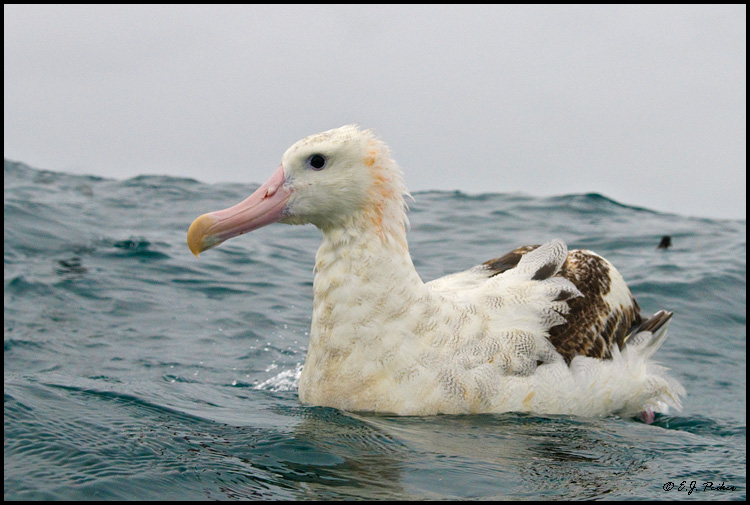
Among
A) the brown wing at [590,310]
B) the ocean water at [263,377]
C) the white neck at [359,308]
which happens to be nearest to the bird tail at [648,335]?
the brown wing at [590,310]

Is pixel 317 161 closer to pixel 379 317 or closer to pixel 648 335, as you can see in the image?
pixel 379 317

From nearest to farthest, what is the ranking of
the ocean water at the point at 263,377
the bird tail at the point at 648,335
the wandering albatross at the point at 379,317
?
1. the ocean water at the point at 263,377
2. the wandering albatross at the point at 379,317
3. the bird tail at the point at 648,335

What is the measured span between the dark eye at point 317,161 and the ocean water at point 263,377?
4.89 ft

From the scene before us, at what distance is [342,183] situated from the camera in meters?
5.11

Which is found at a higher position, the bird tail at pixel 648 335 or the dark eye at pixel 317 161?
the dark eye at pixel 317 161

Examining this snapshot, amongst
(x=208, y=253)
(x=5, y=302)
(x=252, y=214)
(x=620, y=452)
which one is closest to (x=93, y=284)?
(x=5, y=302)

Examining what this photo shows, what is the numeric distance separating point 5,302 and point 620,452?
652 cm

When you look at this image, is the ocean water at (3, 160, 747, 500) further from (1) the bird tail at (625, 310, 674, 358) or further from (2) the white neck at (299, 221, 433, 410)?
(1) the bird tail at (625, 310, 674, 358)

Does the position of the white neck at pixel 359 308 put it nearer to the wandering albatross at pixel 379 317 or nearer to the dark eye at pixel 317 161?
the wandering albatross at pixel 379 317

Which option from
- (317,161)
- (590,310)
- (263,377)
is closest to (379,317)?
(317,161)

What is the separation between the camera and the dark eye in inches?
204

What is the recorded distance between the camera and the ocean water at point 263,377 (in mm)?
4008

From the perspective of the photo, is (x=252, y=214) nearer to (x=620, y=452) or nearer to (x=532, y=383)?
(x=532, y=383)

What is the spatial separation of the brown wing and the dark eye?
6.16 ft
